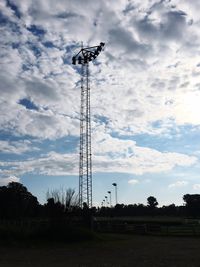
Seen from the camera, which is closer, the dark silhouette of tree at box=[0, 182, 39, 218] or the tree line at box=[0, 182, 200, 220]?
the tree line at box=[0, 182, 200, 220]

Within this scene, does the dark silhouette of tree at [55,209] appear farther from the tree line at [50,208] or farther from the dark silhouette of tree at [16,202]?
the dark silhouette of tree at [16,202]

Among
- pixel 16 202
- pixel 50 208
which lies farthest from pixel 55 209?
pixel 16 202

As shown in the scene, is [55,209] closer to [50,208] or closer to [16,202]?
[50,208]

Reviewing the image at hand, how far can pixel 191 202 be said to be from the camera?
141250 millimetres

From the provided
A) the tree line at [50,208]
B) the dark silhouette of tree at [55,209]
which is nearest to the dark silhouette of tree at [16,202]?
the tree line at [50,208]

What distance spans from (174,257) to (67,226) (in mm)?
13142

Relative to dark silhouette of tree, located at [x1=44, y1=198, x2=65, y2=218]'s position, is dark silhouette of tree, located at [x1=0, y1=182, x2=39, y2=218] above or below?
above

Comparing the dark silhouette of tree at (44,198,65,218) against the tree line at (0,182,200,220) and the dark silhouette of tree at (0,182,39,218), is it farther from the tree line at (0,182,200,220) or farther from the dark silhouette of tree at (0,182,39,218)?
the dark silhouette of tree at (0,182,39,218)

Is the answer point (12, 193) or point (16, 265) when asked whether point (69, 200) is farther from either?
point (12, 193)

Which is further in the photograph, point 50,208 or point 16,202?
point 16,202

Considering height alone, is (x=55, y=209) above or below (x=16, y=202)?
below

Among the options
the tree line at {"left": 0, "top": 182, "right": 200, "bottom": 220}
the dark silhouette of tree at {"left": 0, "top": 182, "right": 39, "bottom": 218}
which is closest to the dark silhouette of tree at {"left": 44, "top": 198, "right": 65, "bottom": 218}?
the tree line at {"left": 0, "top": 182, "right": 200, "bottom": 220}

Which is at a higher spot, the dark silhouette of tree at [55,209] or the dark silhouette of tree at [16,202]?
the dark silhouette of tree at [16,202]

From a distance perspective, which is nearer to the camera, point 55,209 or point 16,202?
point 55,209
